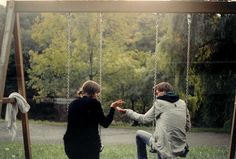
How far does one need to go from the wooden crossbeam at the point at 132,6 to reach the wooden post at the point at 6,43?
0.30 ft

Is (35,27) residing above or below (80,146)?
above

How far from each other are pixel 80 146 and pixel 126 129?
1261cm

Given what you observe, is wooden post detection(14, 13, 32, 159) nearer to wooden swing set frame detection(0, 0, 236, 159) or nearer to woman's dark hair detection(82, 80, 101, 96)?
wooden swing set frame detection(0, 0, 236, 159)

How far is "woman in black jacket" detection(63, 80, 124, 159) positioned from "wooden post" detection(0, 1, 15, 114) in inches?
34.4

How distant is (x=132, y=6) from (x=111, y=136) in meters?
11.7

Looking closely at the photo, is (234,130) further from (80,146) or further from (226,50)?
(226,50)

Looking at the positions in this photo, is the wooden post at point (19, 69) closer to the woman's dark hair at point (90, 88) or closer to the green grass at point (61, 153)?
the woman's dark hair at point (90, 88)

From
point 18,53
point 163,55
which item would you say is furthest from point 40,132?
point 18,53

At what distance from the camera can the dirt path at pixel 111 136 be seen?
15780 mm

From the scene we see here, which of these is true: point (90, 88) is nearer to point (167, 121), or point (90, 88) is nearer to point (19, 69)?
point (167, 121)

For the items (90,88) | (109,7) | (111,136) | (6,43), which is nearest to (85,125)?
(90,88)

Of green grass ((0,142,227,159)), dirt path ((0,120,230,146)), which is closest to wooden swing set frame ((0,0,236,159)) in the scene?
green grass ((0,142,227,159))

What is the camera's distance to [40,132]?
18406 millimetres

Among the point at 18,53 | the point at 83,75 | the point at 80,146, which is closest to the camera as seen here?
the point at 80,146
